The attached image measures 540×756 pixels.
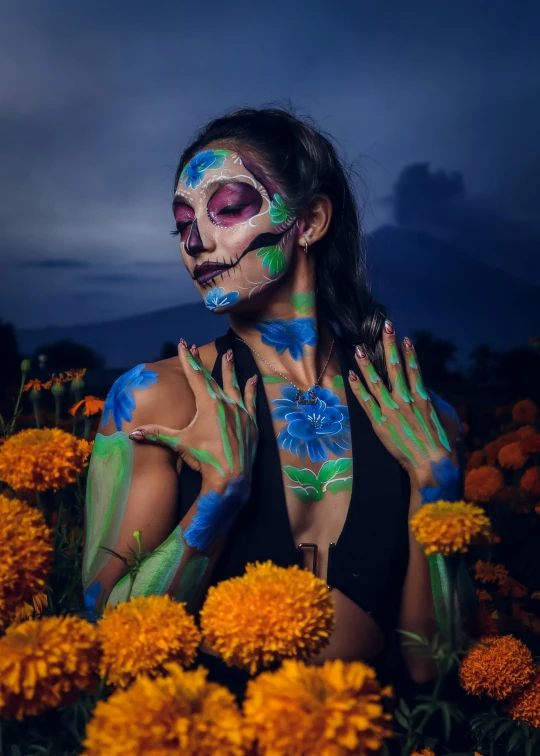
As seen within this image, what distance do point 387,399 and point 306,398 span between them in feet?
0.58

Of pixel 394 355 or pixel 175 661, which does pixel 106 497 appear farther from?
pixel 175 661

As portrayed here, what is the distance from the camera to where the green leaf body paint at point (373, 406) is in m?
1.34

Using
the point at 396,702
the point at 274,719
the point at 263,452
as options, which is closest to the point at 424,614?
the point at 396,702

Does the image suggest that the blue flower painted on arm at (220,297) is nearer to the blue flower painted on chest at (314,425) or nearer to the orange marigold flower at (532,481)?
the blue flower painted on chest at (314,425)

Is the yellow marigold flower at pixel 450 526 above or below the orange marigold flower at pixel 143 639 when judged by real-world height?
above

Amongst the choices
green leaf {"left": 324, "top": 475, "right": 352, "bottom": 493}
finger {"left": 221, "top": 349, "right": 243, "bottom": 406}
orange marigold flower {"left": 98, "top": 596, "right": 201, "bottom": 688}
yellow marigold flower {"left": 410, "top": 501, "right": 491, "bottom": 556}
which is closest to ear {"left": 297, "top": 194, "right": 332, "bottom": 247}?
finger {"left": 221, "top": 349, "right": 243, "bottom": 406}

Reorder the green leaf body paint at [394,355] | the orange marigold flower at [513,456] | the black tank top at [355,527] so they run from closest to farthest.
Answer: the black tank top at [355,527]
the green leaf body paint at [394,355]
the orange marigold flower at [513,456]

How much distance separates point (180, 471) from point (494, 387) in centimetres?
214

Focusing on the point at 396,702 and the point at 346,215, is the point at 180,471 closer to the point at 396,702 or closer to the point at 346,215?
the point at 396,702

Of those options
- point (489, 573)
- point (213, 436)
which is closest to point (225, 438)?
point (213, 436)

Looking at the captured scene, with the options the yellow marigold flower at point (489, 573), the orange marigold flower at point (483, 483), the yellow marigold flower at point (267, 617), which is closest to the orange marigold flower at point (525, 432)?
the orange marigold flower at point (483, 483)

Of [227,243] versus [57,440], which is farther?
[227,243]

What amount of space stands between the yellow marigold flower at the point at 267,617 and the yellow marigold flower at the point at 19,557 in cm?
14

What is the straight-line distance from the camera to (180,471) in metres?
1.30
